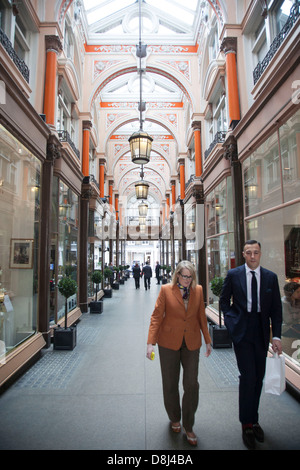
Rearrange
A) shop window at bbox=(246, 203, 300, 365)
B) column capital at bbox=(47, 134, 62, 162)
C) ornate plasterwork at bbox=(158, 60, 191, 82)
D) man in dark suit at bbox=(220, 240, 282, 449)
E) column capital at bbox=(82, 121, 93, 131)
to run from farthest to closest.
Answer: ornate plasterwork at bbox=(158, 60, 191, 82)
column capital at bbox=(82, 121, 93, 131)
column capital at bbox=(47, 134, 62, 162)
shop window at bbox=(246, 203, 300, 365)
man in dark suit at bbox=(220, 240, 282, 449)

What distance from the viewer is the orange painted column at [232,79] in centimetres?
660

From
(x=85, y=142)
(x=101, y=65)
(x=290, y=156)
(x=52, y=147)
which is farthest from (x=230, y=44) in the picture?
(x=101, y=65)

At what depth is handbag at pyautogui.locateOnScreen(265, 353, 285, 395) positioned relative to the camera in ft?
8.18

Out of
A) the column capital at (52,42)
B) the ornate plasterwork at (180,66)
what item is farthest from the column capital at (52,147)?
the ornate plasterwork at (180,66)

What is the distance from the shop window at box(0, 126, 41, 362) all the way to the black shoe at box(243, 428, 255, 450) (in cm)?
329

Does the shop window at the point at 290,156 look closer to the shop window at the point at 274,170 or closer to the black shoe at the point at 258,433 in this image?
the shop window at the point at 274,170

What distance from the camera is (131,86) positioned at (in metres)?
14.4

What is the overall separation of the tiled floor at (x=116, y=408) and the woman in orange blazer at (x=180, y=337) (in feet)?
1.03

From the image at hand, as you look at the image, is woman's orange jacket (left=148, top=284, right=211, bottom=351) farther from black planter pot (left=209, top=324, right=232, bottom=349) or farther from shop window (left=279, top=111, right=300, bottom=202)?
black planter pot (left=209, top=324, right=232, bottom=349)

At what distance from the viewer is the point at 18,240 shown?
5.00 meters

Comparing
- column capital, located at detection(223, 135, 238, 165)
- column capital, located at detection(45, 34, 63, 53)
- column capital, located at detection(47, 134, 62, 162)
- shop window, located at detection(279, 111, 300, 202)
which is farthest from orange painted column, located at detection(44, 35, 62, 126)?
shop window, located at detection(279, 111, 300, 202)

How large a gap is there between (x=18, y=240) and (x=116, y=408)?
3184 millimetres

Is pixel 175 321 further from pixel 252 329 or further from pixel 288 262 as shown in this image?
pixel 288 262
